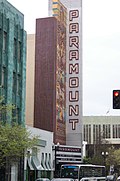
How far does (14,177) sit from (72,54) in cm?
3684

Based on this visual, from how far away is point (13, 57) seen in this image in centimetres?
5134

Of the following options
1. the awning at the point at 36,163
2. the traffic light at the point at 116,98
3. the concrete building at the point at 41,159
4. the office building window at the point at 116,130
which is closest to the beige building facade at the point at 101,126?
the office building window at the point at 116,130

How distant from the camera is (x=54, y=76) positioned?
246 feet

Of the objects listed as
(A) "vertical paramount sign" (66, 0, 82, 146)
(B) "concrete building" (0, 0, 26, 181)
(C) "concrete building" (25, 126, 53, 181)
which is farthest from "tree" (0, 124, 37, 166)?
(A) "vertical paramount sign" (66, 0, 82, 146)

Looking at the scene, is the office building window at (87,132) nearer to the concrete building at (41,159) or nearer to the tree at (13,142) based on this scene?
the concrete building at (41,159)

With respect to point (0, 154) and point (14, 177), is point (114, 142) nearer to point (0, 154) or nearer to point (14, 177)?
point (14, 177)

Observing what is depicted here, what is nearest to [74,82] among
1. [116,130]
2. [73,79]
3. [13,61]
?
[73,79]

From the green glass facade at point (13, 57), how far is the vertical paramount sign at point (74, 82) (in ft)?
89.8

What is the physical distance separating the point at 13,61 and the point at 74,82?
30.8 m

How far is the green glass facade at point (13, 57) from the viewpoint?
48.8 metres

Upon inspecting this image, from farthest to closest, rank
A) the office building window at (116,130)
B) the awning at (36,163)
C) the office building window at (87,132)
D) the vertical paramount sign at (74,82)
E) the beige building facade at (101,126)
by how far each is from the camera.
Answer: the office building window at (116,130), the beige building facade at (101,126), the office building window at (87,132), the vertical paramount sign at (74,82), the awning at (36,163)

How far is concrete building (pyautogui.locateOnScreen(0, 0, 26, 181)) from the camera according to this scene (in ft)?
160

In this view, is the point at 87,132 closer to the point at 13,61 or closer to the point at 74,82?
the point at 74,82

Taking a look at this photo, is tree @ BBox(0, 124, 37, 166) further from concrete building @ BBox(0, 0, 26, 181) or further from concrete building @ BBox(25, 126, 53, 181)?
concrete building @ BBox(25, 126, 53, 181)
